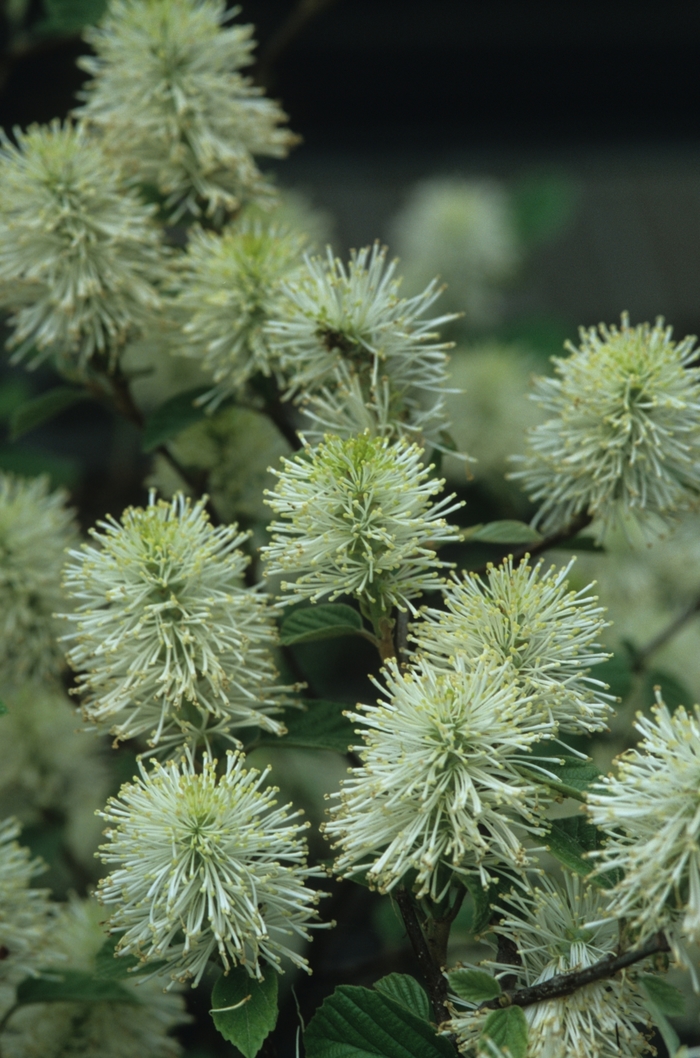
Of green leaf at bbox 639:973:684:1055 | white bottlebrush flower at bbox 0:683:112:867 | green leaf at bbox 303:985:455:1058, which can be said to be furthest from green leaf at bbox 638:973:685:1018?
white bottlebrush flower at bbox 0:683:112:867

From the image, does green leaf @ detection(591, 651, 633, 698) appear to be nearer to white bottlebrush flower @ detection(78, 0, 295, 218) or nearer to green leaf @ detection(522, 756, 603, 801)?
green leaf @ detection(522, 756, 603, 801)

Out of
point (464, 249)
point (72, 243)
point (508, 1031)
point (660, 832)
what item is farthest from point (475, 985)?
point (464, 249)

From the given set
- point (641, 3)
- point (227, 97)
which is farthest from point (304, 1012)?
point (641, 3)

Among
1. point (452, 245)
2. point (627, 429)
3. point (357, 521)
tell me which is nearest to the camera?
point (357, 521)

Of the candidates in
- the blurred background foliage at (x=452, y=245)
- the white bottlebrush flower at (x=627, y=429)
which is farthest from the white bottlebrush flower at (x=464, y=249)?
the white bottlebrush flower at (x=627, y=429)

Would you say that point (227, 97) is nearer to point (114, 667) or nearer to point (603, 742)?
point (114, 667)

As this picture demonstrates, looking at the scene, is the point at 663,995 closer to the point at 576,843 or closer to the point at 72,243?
the point at 576,843
